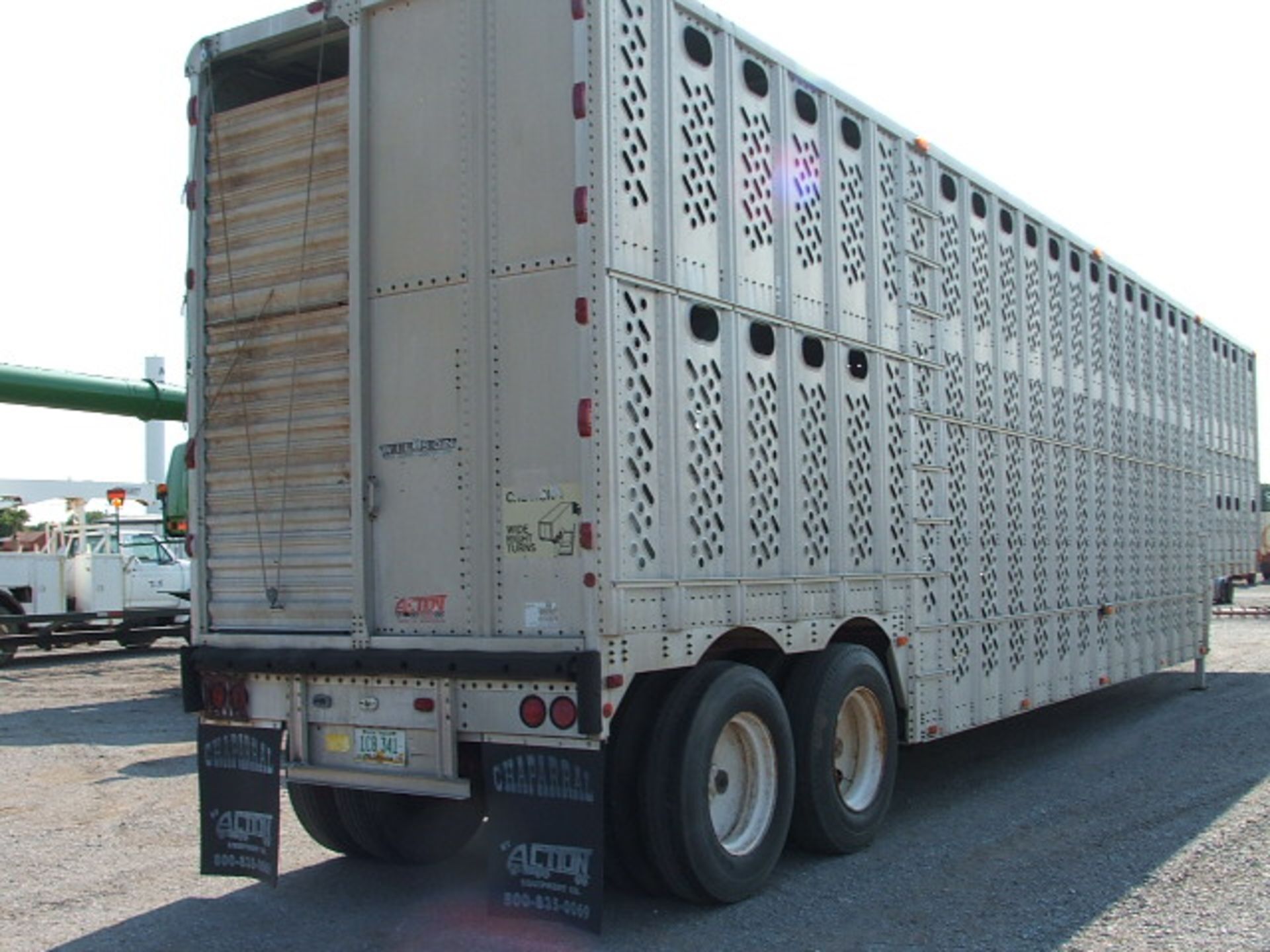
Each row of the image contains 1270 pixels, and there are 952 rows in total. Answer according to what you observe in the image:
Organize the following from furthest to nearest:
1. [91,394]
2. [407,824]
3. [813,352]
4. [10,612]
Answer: [10,612] < [91,394] < [813,352] < [407,824]

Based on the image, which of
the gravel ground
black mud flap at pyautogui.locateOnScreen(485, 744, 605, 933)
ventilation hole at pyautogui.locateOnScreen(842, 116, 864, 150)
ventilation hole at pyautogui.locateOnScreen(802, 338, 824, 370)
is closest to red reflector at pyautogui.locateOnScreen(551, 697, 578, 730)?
black mud flap at pyautogui.locateOnScreen(485, 744, 605, 933)

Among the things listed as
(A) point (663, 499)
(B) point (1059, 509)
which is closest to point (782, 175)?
(A) point (663, 499)

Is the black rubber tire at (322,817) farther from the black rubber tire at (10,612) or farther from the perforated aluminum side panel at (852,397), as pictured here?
the black rubber tire at (10,612)

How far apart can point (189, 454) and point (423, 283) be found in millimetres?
1740

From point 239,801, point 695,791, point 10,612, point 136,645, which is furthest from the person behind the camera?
point 136,645

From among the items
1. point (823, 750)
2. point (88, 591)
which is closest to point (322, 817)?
point (823, 750)

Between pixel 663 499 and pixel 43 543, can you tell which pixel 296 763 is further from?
pixel 43 543

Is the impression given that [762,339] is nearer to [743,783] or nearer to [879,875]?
[743,783]

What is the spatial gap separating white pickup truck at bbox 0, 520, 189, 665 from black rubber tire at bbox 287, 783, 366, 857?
1531cm

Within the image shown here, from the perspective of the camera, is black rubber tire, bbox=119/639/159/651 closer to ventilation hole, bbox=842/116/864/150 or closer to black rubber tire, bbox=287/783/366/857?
black rubber tire, bbox=287/783/366/857

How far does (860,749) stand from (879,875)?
0.98 metres

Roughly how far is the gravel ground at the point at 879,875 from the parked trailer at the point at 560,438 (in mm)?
330

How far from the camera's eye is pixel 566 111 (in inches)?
230

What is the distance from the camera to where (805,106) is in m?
7.53
